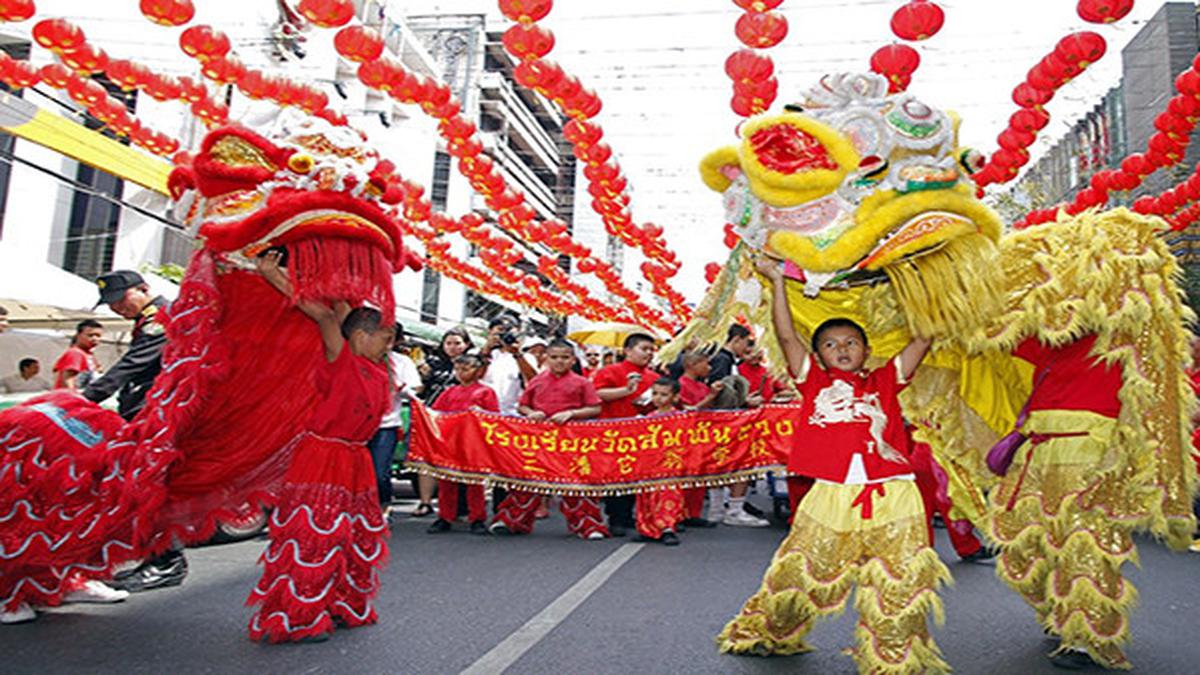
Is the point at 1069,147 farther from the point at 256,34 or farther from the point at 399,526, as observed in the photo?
the point at 399,526

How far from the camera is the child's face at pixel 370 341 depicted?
3.47 metres

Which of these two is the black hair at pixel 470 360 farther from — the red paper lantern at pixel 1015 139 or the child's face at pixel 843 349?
the red paper lantern at pixel 1015 139

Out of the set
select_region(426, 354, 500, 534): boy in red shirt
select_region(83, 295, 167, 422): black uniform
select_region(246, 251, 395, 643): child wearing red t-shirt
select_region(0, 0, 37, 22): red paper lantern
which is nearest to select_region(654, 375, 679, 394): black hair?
select_region(426, 354, 500, 534): boy in red shirt

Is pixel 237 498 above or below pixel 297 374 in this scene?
below

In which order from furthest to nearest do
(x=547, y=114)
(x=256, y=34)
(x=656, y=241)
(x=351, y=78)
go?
(x=547, y=114) → (x=351, y=78) → (x=256, y=34) → (x=656, y=241)

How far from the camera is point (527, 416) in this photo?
627 cm

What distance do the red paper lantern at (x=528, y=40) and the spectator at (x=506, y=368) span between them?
253cm

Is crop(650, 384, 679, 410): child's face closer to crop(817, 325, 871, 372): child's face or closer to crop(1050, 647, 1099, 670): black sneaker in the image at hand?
crop(817, 325, 871, 372): child's face

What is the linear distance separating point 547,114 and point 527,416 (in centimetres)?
4098

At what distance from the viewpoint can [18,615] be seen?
3330 millimetres

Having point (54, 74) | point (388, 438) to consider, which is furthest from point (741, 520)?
point (54, 74)

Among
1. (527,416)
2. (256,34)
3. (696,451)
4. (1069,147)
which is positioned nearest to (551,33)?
(527,416)

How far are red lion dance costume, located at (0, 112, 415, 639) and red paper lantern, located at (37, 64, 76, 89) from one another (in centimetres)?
579

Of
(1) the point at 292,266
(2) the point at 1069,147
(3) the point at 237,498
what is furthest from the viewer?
(2) the point at 1069,147
